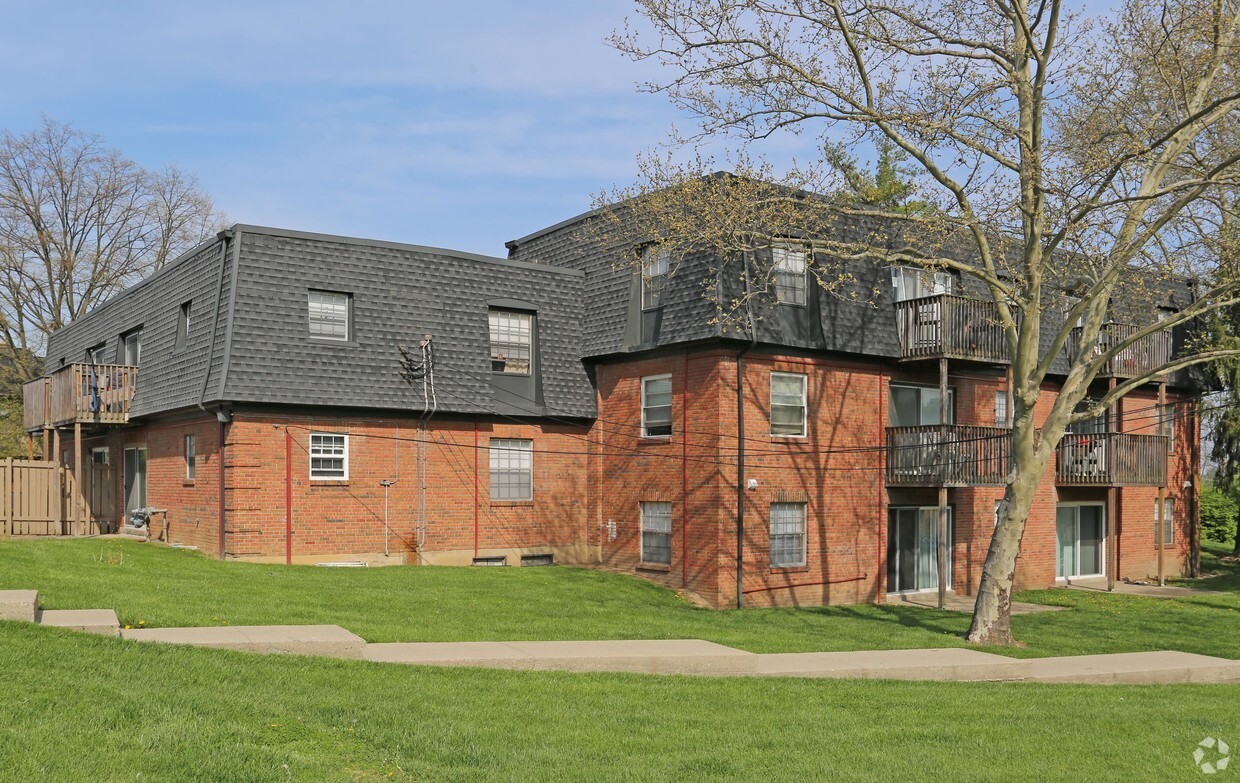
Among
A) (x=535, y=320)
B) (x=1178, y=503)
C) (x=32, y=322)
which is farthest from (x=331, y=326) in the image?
(x=32, y=322)

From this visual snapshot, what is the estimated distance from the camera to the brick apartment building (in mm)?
21797

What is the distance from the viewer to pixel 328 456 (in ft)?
72.6

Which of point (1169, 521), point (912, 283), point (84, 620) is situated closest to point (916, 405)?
point (912, 283)

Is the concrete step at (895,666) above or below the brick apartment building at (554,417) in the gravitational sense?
below

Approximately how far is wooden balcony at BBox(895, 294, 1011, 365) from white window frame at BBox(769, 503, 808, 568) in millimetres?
4191

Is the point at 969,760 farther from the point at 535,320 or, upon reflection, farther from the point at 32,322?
the point at 32,322

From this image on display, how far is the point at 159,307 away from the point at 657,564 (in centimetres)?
1297

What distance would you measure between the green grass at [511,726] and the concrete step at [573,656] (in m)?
0.48

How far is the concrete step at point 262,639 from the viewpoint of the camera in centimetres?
1085

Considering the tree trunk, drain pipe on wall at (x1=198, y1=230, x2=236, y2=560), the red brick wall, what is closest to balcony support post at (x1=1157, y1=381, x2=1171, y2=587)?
the red brick wall

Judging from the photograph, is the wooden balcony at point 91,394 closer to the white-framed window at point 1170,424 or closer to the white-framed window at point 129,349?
the white-framed window at point 129,349

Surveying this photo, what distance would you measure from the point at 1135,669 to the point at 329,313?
15928mm

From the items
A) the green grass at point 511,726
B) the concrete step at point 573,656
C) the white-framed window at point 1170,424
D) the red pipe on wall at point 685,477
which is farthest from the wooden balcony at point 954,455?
the concrete step at point 573,656

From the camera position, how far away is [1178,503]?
33438 mm
